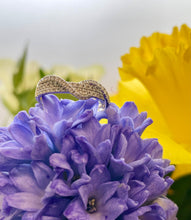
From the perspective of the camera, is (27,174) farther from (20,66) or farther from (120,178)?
(20,66)

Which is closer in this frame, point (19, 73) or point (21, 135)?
point (21, 135)

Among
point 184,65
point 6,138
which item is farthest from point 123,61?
point 6,138

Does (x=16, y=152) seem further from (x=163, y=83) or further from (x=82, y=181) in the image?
(x=163, y=83)

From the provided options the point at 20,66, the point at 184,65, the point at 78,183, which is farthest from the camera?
the point at 20,66

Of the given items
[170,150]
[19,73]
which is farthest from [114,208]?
[19,73]

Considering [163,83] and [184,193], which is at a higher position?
[163,83]

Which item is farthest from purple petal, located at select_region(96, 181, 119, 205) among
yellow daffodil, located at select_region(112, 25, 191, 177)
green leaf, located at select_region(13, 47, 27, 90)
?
green leaf, located at select_region(13, 47, 27, 90)

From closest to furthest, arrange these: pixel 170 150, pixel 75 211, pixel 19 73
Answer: pixel 75 211 → pixel 170 150 → pixel 19 73

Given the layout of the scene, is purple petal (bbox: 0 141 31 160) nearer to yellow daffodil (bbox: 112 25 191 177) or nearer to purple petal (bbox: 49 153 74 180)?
purple petal (bbox: 49 153 74 180)
